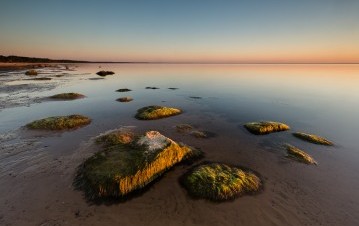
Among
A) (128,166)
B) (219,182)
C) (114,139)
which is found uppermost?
(128,166)

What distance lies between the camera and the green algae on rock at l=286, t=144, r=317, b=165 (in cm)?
1442

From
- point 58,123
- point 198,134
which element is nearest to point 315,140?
point 198,134

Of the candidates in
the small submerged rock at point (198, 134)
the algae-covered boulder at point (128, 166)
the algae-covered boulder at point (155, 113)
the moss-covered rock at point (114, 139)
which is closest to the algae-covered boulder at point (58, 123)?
the moss-covered rock at point (114, 139)

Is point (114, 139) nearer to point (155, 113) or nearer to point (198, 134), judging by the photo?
point (198, 134)

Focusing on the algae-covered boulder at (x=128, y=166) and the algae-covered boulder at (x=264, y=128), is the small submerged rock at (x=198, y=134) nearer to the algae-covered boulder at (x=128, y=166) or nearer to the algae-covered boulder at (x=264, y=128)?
the algae-covered boulder at (x=128, y=166)

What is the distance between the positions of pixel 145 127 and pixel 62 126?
293 inches

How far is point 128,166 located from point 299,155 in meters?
11.8

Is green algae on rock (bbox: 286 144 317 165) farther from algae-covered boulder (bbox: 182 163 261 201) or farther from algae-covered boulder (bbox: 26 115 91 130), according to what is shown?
algae-covered boulder (bbox: 26 115 91 130)

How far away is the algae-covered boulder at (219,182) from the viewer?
10.4 metres

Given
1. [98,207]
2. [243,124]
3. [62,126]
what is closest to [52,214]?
[98,207]

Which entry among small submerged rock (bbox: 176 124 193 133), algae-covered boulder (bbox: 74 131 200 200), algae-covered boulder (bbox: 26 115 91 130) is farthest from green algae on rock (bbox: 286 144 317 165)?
algae-covered boulder (bbox: 26 115 91 130)

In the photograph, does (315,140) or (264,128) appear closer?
(315,140)

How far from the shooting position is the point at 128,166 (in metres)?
11.1

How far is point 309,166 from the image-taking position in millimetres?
13773
